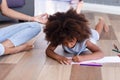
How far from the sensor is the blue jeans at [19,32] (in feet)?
6.23

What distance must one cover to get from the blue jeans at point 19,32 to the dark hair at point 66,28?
364 millimetres

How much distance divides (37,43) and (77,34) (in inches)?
26.3

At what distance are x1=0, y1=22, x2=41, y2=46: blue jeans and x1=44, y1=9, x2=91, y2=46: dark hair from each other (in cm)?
36

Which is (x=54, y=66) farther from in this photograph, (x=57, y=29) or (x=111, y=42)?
(x=111, y=42)

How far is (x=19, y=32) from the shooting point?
1947 mm

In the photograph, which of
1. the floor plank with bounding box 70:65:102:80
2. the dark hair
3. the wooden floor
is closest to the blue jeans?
the wooden floor

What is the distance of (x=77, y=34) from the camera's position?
Result: 5.17 feet

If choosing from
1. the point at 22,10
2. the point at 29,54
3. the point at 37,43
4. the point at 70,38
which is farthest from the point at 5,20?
the point at 70,38

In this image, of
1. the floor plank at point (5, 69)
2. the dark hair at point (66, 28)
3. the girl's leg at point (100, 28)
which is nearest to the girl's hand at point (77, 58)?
the dark hair at point (66, 28)

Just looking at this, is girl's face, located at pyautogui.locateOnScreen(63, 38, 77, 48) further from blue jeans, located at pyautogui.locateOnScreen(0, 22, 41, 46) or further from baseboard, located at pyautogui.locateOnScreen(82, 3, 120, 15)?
baseboard, located at pyautogui.locateOnScreen(82, 3, 120, 15)

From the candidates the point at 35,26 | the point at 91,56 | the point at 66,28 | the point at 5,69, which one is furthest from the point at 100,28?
the point at 5,69

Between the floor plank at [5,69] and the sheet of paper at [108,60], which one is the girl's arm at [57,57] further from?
the floor plank at [5,69]

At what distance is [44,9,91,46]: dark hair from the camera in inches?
61.1

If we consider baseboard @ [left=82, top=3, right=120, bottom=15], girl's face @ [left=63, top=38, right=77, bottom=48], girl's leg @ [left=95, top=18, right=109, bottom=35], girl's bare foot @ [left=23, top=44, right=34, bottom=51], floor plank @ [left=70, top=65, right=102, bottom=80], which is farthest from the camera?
baseboard @ [left=82, top=3, right=120, bottom=15]
